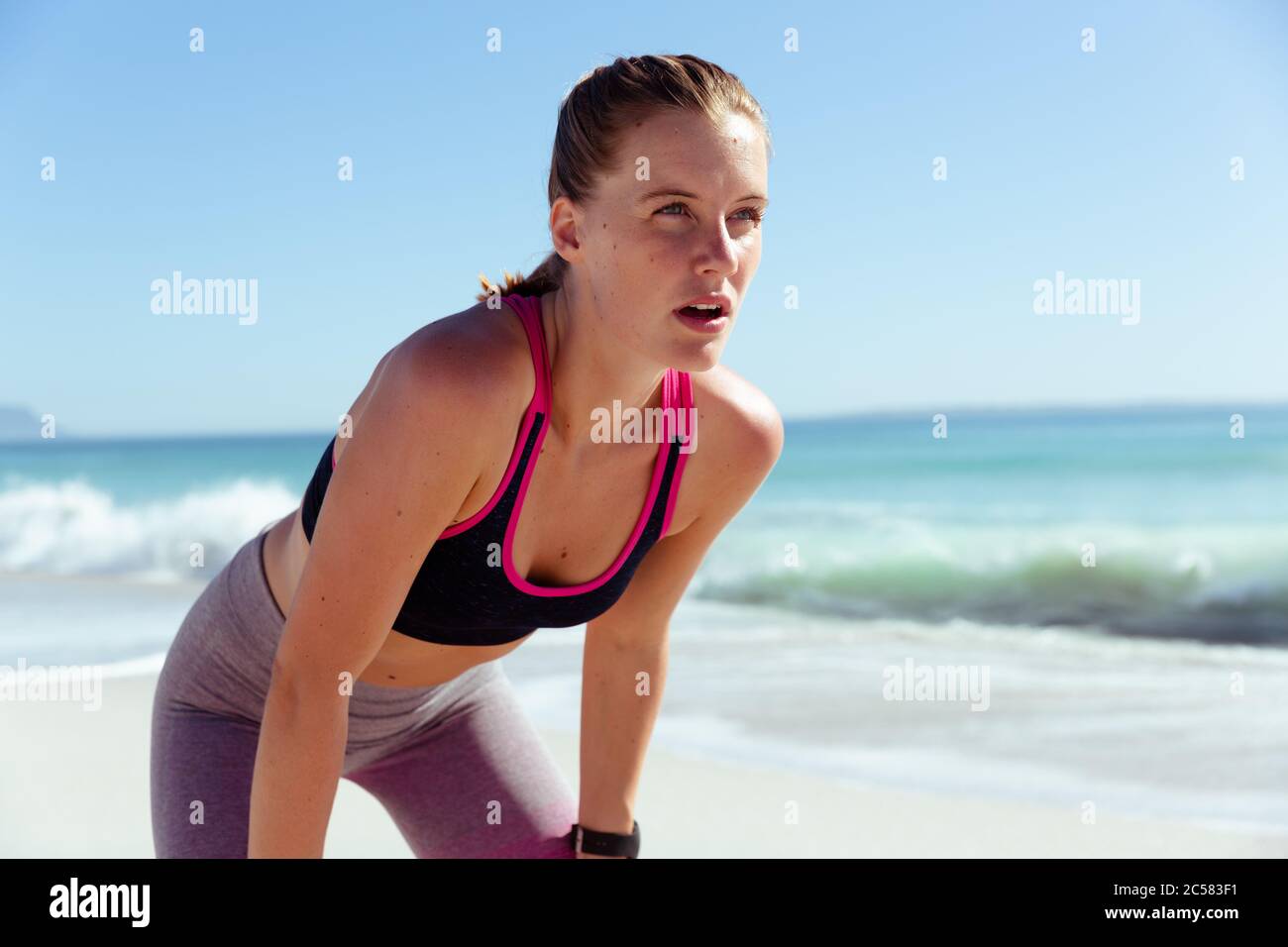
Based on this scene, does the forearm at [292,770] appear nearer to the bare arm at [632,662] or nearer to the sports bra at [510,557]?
the sports bra at [510,557]

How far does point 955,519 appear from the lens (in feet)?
48.2

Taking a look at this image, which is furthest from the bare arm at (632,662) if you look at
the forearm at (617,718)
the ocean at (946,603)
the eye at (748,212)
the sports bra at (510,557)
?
the ocean at (946,603)

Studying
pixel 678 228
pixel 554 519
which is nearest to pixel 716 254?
pixel 678 228

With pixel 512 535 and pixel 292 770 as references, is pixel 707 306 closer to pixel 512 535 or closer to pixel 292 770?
pixel 512 535

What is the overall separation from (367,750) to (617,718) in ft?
1.61

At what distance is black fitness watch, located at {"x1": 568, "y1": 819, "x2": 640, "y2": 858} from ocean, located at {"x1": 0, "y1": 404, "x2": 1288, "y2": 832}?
2280mm

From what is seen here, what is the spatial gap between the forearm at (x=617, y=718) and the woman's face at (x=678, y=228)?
72 cm

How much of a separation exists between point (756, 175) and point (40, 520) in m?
17.1

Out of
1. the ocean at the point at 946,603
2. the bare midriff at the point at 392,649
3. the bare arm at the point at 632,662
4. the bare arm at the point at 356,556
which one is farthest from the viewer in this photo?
the ocean at the point at 946,603

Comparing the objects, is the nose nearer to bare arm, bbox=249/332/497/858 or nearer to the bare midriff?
bare arm, bbox=249/332/497/858

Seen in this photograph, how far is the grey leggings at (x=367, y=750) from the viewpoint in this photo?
223 cm

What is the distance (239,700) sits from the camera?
2.33 metres
